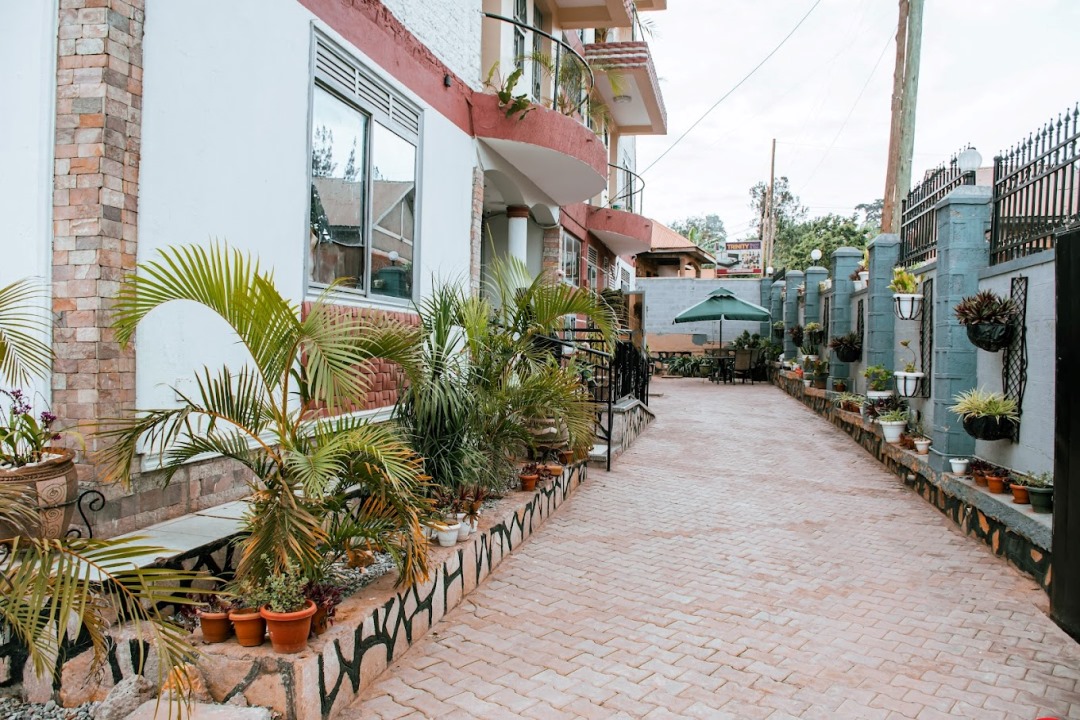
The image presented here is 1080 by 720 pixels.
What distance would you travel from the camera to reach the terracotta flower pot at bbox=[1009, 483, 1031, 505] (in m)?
5.40

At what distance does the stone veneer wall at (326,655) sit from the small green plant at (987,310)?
4586 millimetres

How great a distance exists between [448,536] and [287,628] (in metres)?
1.66

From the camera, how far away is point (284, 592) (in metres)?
3.08

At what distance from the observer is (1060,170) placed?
553cm

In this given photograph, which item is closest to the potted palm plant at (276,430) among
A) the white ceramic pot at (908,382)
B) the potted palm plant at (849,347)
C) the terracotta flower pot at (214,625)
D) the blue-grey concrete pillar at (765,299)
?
the terracotta flower pot at (214,625)

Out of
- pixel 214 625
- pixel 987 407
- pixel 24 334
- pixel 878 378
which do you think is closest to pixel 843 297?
pixel 878 378

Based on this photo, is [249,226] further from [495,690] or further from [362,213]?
[495,690]

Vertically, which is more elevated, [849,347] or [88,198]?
[88,198]

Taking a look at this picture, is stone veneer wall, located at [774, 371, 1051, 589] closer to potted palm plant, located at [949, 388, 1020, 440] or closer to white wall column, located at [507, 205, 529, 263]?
potted palm plant, located at [949, 388, 1020, 440]

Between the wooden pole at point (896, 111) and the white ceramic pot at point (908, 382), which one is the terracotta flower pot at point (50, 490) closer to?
the white ceramic pot at point (908, 382)

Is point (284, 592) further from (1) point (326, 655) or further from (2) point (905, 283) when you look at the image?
(2) point (905, 283)

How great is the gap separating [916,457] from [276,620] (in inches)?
Result: 264

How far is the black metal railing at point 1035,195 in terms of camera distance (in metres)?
5.43

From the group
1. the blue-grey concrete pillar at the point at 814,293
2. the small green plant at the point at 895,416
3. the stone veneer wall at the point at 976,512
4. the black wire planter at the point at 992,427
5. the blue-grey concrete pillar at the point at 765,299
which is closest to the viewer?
the stone veneer wall at the point at 976,512
